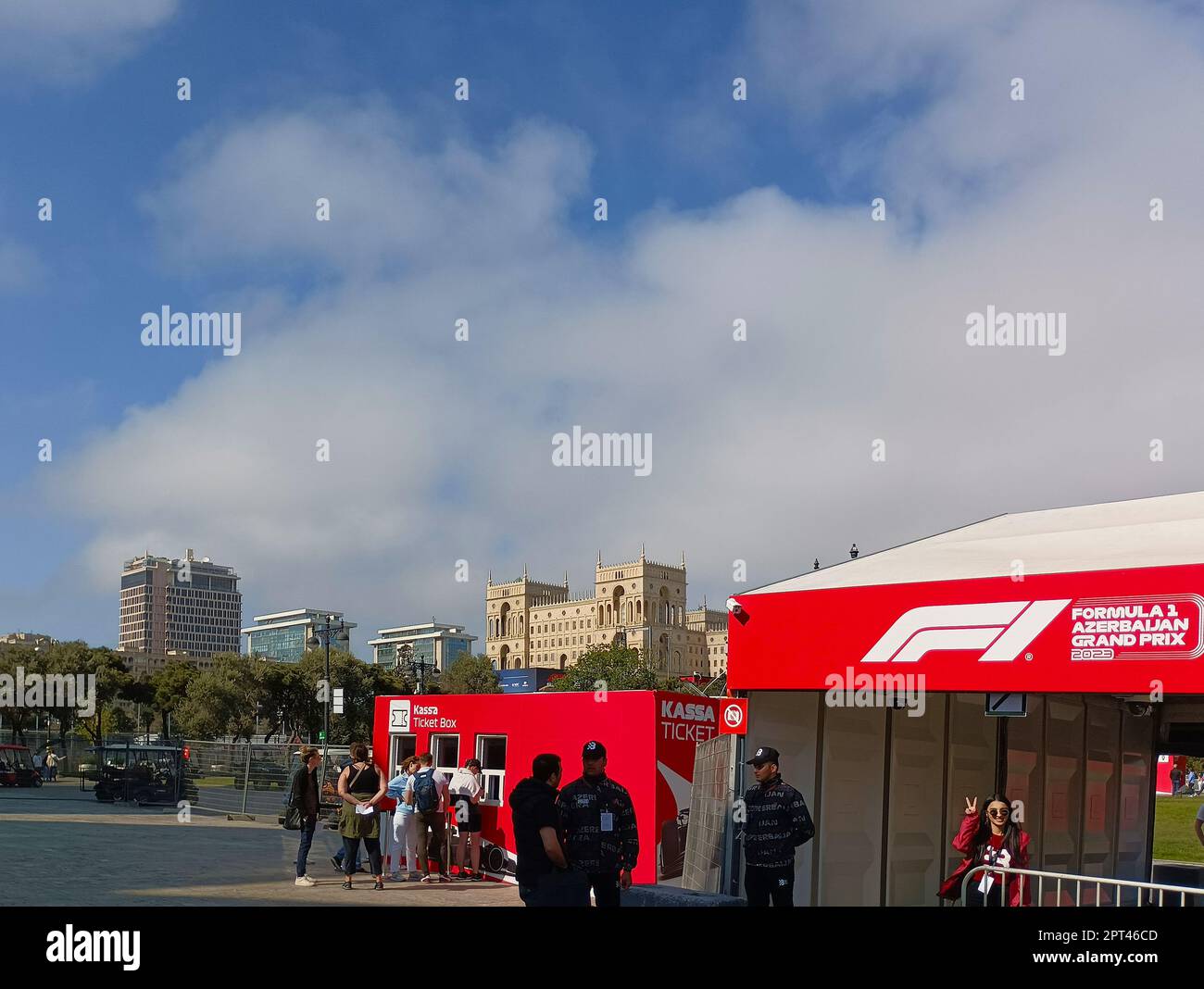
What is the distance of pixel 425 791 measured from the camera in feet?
49.8

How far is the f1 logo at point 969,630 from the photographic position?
27.1ft

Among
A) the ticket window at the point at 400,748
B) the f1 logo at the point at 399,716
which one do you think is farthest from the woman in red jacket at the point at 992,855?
the ticket window at the point at 400,748

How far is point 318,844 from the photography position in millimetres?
19438

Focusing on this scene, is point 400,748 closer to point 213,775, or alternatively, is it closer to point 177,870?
point 177,870

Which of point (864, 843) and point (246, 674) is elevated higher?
point (864, 843)

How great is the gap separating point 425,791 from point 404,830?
1.99 ft

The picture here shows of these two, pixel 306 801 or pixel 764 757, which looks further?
pixel 306 801

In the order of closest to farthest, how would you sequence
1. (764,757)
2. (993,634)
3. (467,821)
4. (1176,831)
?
(993,634) < (764,757) < (467,821) < (1176,831)

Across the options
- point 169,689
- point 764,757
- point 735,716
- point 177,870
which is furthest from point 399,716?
point 169,689

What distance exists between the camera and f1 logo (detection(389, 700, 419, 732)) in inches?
699

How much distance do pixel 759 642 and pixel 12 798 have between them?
31163 mm

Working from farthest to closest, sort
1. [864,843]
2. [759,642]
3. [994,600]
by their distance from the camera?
1. [864,843]
2. [759,642]
3. [994,600]
